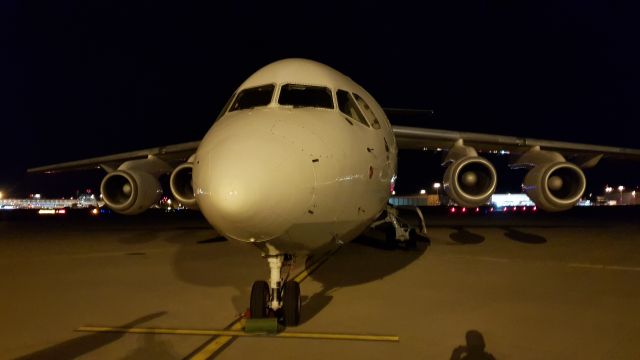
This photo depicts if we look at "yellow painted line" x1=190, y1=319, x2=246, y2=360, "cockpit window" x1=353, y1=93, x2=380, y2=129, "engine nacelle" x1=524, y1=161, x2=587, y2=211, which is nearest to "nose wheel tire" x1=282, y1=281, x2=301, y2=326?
"yellow painted line" x1=190, y1=319, x2=246, y2=360

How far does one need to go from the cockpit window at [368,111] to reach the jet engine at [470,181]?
377cm

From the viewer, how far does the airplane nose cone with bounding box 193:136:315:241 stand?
426cm

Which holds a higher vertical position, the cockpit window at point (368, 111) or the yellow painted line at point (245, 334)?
the cockpit window at point (368, 111)

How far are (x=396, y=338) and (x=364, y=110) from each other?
3.04 metres

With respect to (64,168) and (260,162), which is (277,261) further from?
(64,168)

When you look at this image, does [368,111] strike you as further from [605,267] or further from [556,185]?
[605,267]

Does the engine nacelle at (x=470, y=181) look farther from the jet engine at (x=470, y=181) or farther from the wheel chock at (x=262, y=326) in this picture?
the wheel chock at (x=262, y=326)

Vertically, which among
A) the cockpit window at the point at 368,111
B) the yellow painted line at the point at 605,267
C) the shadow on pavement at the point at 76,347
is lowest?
the yellow painted line at the point at 605,267

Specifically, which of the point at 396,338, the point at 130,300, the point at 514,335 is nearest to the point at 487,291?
the point at 514,335

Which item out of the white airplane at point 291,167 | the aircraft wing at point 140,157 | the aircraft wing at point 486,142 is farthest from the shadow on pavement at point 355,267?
the aircraft wing at point 140,157

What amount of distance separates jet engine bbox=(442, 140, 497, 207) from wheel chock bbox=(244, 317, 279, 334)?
227 inches

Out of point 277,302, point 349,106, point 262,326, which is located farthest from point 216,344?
point 349,106

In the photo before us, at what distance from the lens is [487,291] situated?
7633 mm

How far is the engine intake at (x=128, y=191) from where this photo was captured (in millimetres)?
Result: 11250
